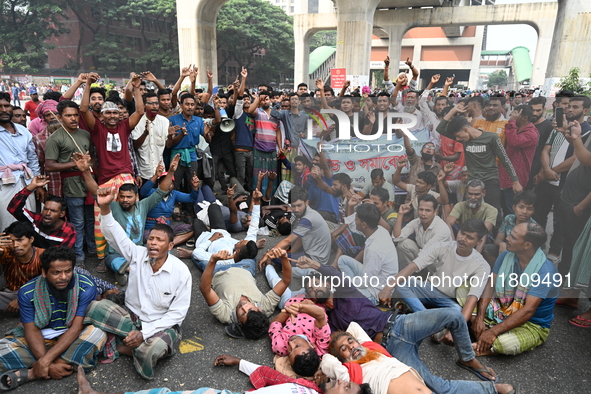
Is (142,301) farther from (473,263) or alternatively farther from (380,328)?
(473,263)

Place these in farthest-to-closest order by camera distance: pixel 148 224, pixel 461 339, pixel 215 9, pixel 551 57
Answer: pixel 215 9 < pixel 551 57 < pixel 148 224 < pixel 461 339

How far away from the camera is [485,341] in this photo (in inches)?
117

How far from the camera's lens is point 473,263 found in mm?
2855

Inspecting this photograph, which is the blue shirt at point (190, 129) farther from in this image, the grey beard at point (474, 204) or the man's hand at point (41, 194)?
the grey beard at point (474, 204)

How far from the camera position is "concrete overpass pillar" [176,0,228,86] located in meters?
17.3

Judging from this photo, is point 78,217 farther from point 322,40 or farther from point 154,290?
A: point 322,40

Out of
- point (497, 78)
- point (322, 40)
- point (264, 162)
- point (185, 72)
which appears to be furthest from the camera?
point (497, 78)

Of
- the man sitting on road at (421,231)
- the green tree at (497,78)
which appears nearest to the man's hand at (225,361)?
the man sitting on road at (421,231)

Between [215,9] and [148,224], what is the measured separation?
16326 mm

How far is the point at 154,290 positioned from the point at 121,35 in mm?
43959

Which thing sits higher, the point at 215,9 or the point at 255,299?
the point at 215,9

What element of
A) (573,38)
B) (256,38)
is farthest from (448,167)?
(256,38)

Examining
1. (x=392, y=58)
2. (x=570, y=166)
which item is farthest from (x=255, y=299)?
(x=392, y=58)

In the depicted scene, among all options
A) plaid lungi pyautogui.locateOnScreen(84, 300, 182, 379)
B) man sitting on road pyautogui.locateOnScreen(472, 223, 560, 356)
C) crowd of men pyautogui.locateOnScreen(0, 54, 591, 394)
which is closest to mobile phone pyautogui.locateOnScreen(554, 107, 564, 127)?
crowd of men pyautogui.locateOnScreen(0, 54, 591, 394)
